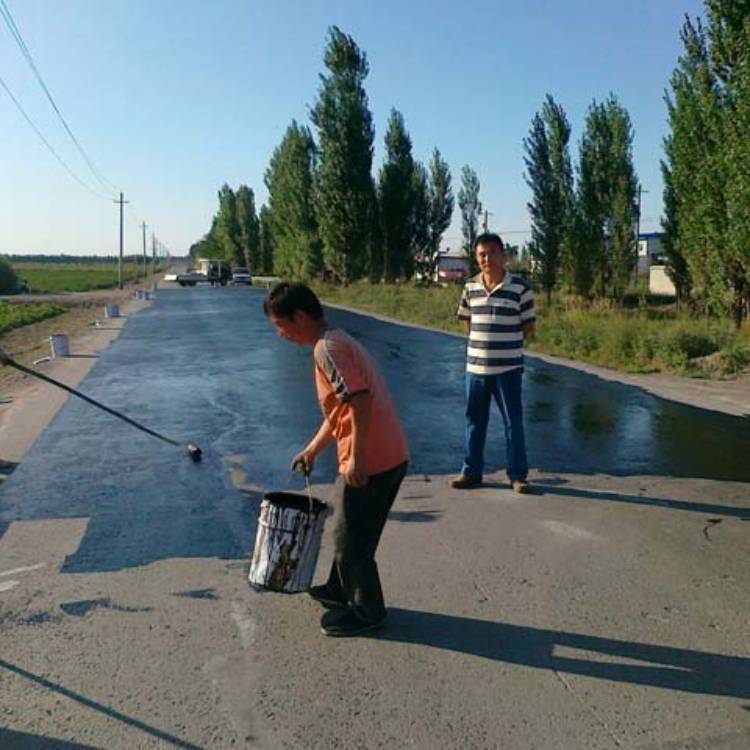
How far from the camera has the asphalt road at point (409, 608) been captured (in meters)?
2.88

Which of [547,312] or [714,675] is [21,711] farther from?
[547,312]

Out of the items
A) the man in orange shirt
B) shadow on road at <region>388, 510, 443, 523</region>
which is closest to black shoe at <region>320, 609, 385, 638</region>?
the man in orange shirt

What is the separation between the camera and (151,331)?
2178cm

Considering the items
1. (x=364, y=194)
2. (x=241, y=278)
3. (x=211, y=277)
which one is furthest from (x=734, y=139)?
(x=211, y=277)

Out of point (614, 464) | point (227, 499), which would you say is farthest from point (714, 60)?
point (227, 499)

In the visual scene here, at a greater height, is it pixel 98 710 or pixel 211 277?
pixel 211 277

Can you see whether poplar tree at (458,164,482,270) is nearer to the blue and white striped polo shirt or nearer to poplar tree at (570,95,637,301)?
poplar tree at (570,95,637,301)

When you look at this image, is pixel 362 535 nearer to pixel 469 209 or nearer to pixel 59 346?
pixel 59 346

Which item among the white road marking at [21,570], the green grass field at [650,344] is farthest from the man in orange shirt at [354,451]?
the green grass field at [650,344]

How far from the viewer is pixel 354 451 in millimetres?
3371

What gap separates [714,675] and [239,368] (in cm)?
1116

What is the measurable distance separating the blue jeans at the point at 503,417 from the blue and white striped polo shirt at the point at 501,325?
0.28 feet

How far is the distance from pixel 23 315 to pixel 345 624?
1175 inches

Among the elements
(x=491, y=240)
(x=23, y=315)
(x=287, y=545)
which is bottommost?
(x=23, y=315)
